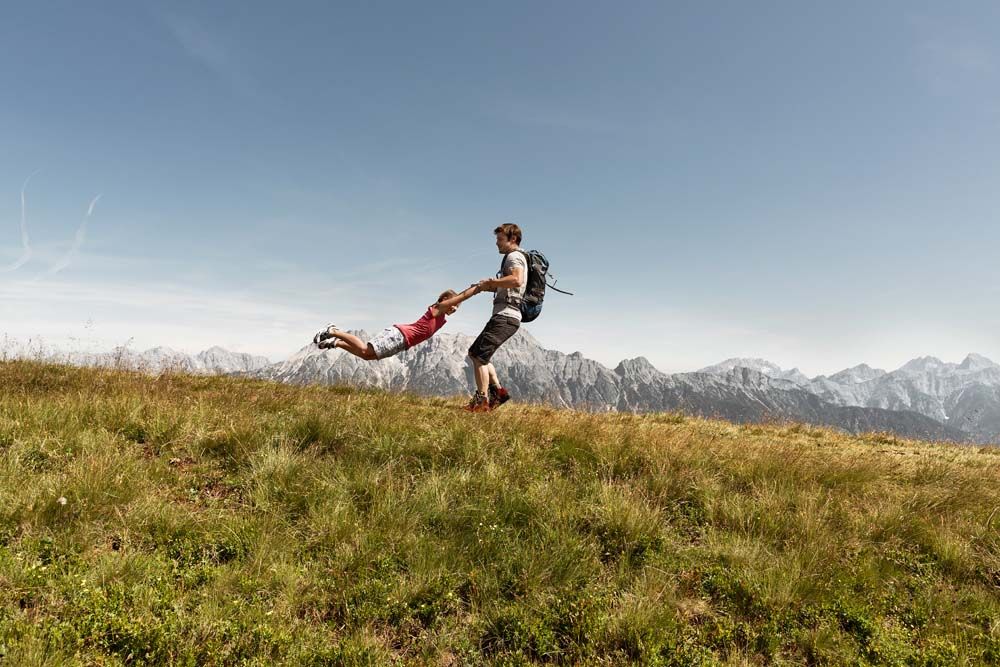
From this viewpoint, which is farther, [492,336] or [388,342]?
[492,336]

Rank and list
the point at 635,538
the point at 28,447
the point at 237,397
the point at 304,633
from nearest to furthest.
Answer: the point at 304,633
the point at 635,538
the point at 28,447
the point at 237,397

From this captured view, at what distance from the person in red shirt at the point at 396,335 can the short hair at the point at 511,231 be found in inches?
48.4

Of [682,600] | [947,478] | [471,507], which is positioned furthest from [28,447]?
[947,478]

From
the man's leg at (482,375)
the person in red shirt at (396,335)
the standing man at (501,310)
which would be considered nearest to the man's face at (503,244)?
the standing man at (501,310)

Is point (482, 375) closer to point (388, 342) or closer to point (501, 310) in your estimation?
point (501, 310)

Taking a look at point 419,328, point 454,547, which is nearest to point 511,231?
point 419,328

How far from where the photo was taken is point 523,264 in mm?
8547

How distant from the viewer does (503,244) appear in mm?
8773

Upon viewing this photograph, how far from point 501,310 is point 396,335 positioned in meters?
1.98

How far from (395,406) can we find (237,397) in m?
2.67

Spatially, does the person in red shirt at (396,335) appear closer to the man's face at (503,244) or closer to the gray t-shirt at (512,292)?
the gray t-shirt at (512,292)

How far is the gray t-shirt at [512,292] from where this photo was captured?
8492mm

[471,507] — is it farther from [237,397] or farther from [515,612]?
[237,397]

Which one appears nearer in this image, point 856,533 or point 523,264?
point 856,533
